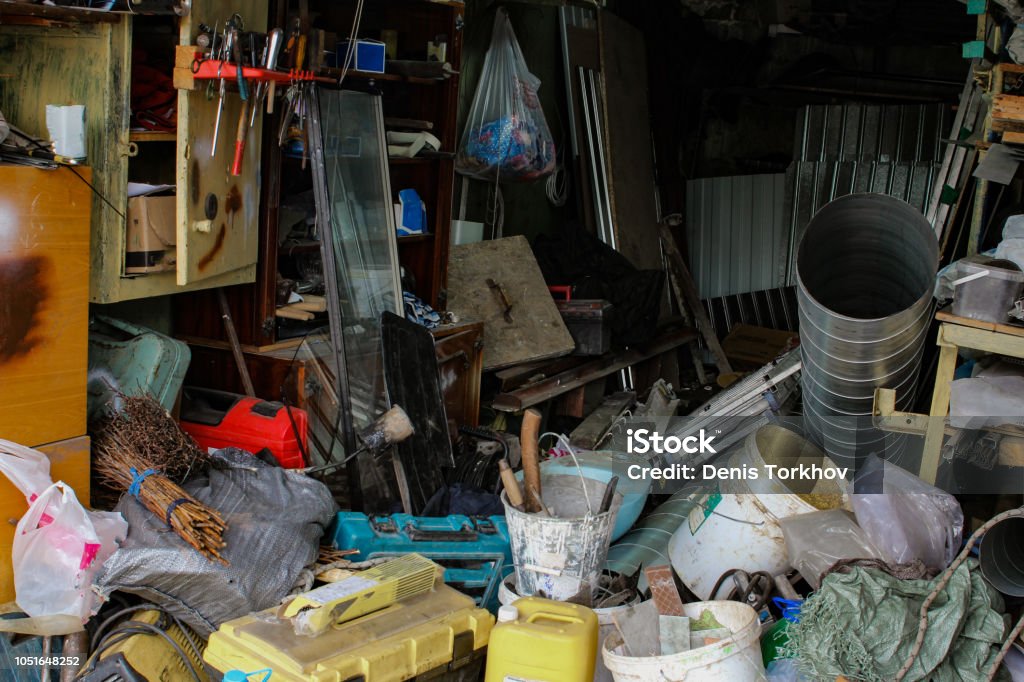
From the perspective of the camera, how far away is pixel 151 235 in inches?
149

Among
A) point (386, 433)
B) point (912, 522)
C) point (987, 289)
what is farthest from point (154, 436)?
point (987, 289)

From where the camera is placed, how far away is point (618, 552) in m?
4.23

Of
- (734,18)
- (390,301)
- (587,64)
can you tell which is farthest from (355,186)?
(734,18)

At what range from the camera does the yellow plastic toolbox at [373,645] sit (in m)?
2.74

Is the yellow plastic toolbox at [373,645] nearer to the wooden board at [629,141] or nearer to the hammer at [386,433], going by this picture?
the hammer at [386,433]

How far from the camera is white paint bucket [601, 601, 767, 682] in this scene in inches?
114

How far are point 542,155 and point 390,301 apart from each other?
5.70 ft

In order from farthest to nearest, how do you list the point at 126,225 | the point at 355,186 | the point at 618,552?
the point at 355,186, the point at 618,552, the point at 126,225

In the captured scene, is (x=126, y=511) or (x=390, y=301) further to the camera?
(x=390, y=301)

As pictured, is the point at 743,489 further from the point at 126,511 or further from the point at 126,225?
the point at 126,225

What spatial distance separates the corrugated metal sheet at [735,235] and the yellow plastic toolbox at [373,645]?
5.99 m

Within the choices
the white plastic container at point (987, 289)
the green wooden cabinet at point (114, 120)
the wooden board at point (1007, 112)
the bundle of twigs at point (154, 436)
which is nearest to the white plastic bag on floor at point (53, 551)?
the bundle of twigs at point (154, 436)

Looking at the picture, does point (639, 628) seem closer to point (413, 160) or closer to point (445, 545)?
point (445, 545)

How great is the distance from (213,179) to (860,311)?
118 inches
